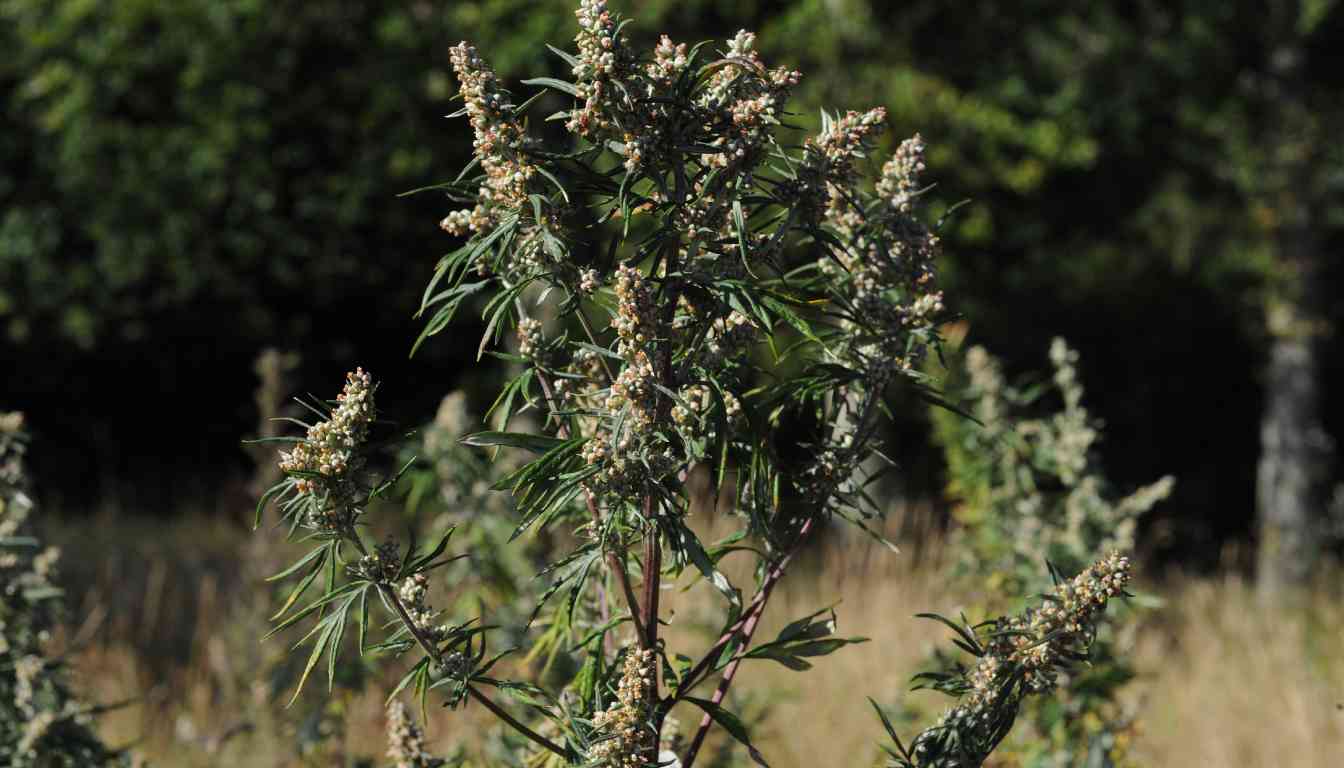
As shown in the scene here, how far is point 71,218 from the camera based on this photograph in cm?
927

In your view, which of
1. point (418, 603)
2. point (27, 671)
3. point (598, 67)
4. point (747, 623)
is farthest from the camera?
point (27, 671)

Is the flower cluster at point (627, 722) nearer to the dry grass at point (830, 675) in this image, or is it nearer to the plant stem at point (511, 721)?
the plant stem at point (511, 721)

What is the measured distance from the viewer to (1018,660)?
5.49 ft

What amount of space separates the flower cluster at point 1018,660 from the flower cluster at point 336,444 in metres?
0.79

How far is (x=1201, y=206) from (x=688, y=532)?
10.6 metres

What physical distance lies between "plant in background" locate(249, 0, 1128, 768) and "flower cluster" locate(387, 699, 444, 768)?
0.79ft

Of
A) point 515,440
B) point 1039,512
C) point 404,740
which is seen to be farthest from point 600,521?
point 1039,512

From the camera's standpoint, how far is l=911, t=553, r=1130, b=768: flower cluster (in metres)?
1.62

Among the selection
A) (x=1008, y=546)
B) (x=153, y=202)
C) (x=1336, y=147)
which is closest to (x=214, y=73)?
(x=153, y=202)

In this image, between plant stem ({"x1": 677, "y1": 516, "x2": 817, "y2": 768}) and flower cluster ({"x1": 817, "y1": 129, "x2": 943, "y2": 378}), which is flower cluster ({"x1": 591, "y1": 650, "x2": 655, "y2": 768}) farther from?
flower cluster ({"x1": 817, "y1": 129, "x2": 943, "y2": 378})

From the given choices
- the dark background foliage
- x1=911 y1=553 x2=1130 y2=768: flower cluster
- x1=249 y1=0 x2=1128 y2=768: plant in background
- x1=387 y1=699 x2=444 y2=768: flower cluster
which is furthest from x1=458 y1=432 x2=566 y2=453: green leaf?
the dark background foliage

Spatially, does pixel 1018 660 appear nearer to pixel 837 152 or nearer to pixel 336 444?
pixel 837 152

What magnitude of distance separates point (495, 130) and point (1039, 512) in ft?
7.96

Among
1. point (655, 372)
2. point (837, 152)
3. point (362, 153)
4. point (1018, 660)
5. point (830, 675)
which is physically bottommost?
point (1018, 660)
